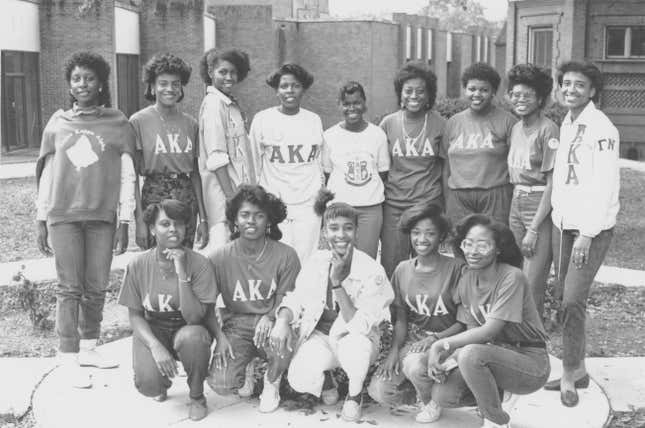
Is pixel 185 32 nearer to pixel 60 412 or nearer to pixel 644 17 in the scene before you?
pixel 644 17

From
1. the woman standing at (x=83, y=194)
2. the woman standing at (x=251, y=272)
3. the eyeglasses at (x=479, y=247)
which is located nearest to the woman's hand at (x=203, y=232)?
the woman standing at (x=83, y=194)

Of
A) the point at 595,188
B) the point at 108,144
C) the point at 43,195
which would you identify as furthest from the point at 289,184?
the point at 595,188

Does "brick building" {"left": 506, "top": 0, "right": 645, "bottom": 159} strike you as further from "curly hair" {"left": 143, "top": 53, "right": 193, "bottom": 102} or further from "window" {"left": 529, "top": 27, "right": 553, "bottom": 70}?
"curly hair" {"left": 143, "top": 53, "right": 193, "bottom": 102}

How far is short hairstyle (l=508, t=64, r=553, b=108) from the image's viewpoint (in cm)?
538

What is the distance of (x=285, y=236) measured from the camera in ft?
19.7

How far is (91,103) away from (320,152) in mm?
1525

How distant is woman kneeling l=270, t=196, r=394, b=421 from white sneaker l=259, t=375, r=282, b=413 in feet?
0.48

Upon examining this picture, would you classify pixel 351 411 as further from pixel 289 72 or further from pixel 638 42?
pixel 638 42

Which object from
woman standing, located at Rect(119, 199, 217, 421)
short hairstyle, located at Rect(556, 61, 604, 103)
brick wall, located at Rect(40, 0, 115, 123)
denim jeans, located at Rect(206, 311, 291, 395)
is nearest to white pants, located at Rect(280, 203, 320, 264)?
denim jeans, located at Rect(206, 311, 291, 395)

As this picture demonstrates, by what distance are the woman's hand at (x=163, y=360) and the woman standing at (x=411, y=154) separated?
6.06 feet

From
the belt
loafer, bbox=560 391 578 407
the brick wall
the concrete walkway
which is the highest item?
the brick wall

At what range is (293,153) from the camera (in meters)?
5.88

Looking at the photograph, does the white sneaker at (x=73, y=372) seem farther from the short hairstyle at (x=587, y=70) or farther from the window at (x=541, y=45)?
the window at (x=541, y=45)

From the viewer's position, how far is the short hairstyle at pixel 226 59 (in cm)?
575
